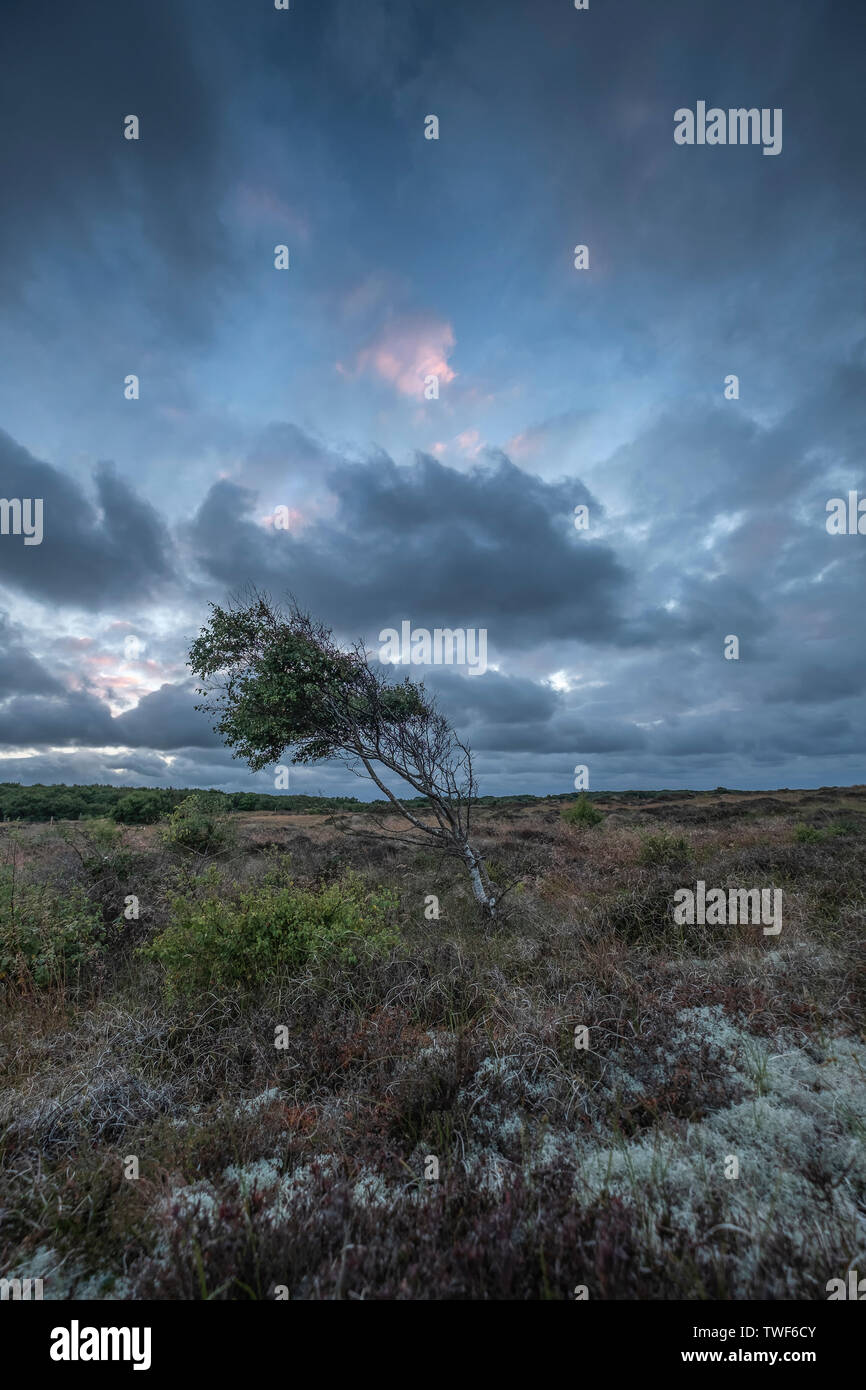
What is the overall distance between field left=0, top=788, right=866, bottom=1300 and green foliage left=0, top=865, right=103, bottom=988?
0.17 feet

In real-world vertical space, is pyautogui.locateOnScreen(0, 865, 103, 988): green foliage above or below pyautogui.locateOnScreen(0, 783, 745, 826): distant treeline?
above

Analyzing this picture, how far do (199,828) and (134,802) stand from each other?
19190 mm

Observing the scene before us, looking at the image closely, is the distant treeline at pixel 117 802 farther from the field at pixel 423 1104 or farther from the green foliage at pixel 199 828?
the field at pixel 423 1104

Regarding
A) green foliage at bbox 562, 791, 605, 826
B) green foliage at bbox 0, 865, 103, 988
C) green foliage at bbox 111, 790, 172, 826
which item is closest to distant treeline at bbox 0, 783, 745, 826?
green foliage at bbox 111, 790, 172, 826

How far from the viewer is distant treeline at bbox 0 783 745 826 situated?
30922 millimetres

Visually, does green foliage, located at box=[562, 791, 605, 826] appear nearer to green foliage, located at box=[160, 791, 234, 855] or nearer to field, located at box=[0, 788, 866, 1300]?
field, located at box=[0, 788, 866, 1300]

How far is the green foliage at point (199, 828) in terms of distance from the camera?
1645 cm

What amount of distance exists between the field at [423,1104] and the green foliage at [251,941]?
0.13 feet

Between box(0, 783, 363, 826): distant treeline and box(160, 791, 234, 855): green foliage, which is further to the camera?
box(0, 783, 363, 826): distant treeline

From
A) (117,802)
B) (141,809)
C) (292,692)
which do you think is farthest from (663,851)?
(117,802)

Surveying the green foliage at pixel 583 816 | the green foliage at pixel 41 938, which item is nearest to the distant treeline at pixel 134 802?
the green foliage at pixel 583 816

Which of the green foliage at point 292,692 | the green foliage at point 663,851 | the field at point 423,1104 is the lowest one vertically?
the green foliage at point 663,851

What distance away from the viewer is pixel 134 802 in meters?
32.4
